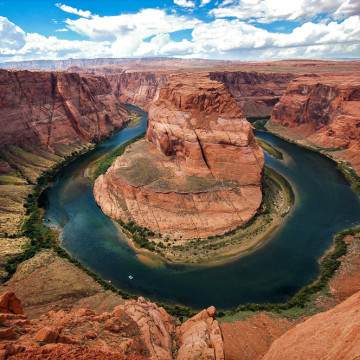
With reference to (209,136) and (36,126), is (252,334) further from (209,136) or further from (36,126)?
(36,126)

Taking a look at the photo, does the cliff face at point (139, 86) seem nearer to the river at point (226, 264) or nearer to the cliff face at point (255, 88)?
the cliff face at point (255, 88)

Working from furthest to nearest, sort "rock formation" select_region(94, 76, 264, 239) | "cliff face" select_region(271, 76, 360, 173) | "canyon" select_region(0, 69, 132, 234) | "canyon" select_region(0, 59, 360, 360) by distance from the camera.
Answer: "cliff face" select_region(271, 76, 360, 173) → "canyon" select_region(0, 69, 132, 234) → "rock formation" select_region(94, 76, 264, 239) → "canyon" select_region(0, 59, 360, 360)

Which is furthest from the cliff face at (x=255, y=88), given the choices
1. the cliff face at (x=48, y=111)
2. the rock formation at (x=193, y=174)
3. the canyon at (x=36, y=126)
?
the rock formation at (x=193, y=174)

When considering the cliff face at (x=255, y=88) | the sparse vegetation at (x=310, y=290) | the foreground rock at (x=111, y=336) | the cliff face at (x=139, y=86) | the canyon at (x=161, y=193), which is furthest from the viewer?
the cliff face at (x=139, y=86)

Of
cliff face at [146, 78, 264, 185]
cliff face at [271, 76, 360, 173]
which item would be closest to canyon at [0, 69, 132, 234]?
cliff face at [146, 78, 264, 185]

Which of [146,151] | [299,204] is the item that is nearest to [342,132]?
[299,204]

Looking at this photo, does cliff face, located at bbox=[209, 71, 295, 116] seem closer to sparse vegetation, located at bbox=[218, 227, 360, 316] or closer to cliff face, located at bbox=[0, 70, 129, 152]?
cliff face, located at bbox=[0, 70, 129, 152]

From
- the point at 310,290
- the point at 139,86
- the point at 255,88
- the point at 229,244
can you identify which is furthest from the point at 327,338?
the point at 139,86
